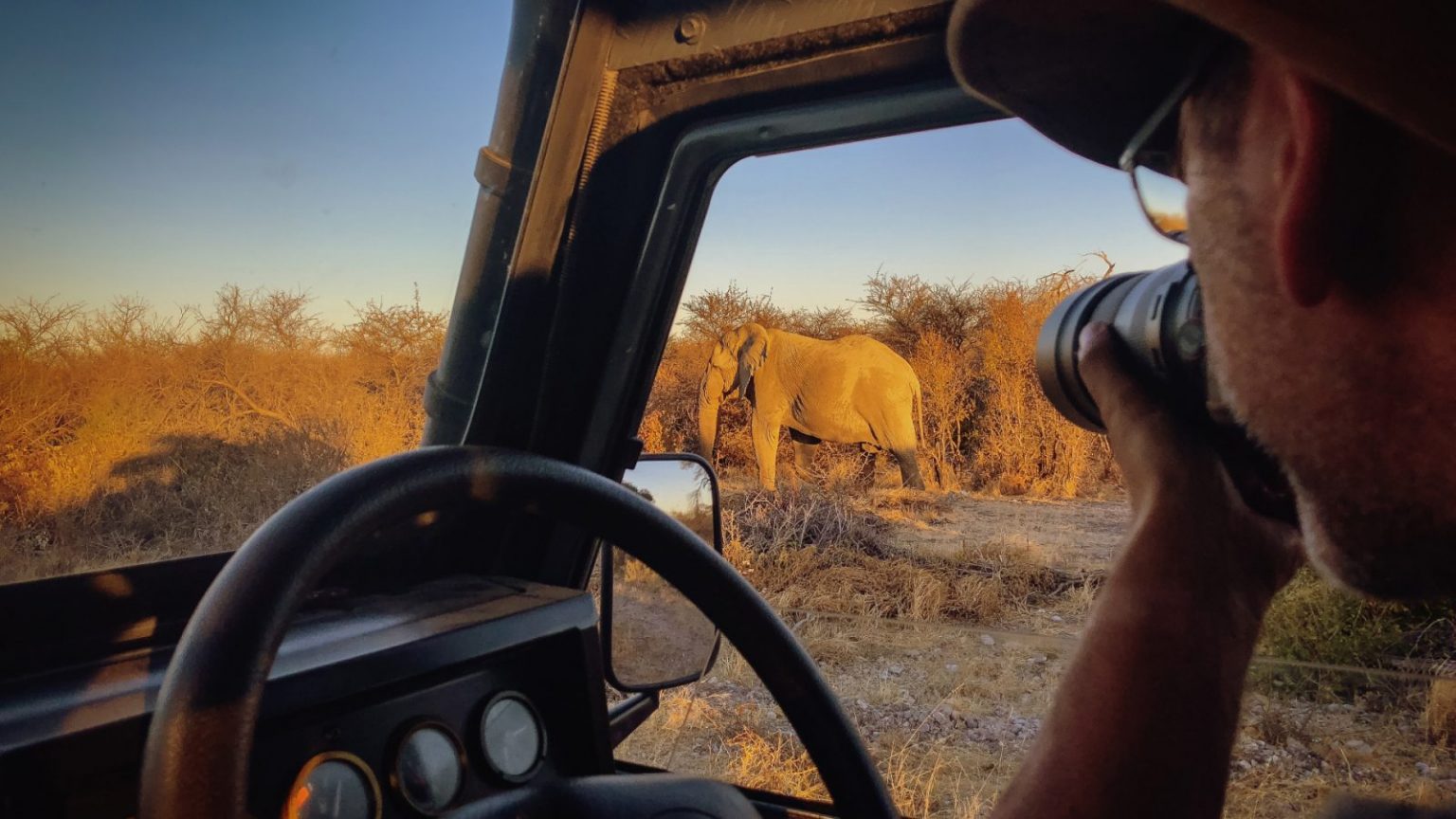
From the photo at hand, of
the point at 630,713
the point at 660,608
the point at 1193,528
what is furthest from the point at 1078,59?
the point at 630,713

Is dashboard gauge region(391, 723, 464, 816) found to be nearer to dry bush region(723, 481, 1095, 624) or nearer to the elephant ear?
dry bush region(723, 481, 1095, 624)

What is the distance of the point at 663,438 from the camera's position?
205cm

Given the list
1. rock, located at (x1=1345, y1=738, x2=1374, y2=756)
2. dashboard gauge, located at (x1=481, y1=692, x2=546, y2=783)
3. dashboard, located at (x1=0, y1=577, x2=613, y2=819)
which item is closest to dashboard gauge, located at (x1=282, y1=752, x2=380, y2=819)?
dashboard, located at (x1=0, y1=577, x2=613, y2=819)

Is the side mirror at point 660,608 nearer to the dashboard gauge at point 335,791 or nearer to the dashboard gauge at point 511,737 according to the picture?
the dashboard gauge at point 511,737

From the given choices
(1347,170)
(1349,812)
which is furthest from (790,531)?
(1347,170)

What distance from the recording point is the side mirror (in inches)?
64.5

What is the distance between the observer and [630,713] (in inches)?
66.1

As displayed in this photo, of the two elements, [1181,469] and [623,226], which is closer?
[1181,469]

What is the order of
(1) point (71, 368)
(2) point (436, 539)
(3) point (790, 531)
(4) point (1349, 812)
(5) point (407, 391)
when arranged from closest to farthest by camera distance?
1. (4) point (1349, 812)
2. (1) point (71, 368)
3. (2) point (436, 539)
4. (5) point (407, 391)
5. (3) point (790, 531)

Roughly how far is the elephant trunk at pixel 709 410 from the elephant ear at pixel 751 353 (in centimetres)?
6

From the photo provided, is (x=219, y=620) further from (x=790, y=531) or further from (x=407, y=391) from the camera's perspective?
(x=790, y=531)

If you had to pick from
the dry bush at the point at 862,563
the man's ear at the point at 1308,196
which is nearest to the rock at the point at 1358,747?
the dry bush at the point at 862,563

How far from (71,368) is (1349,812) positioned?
1342 mm

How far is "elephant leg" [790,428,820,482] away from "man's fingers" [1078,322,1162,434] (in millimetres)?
1233
